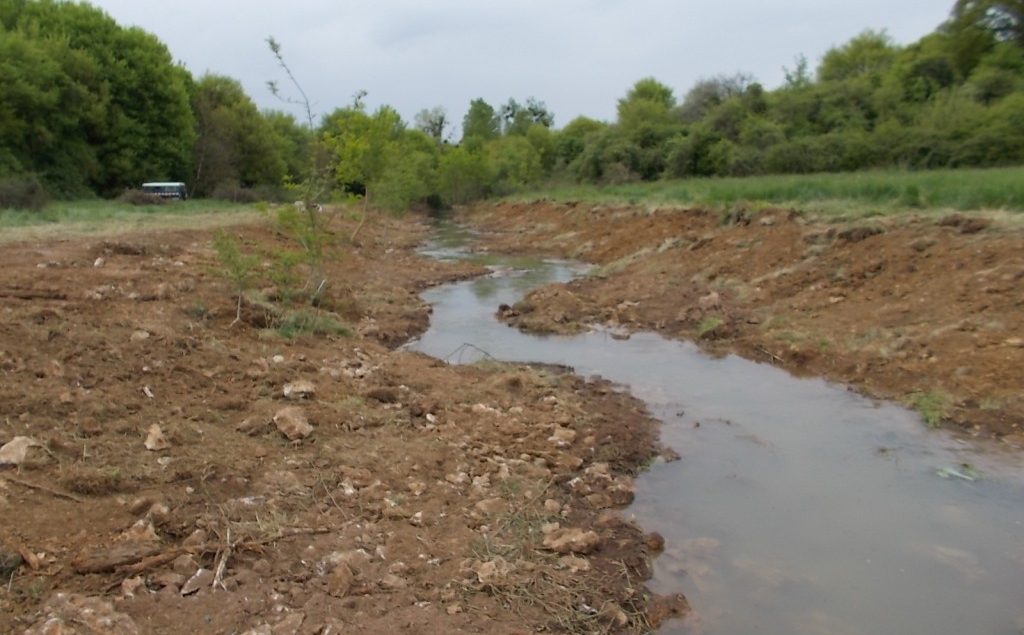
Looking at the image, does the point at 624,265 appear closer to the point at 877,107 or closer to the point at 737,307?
the point at 737,307

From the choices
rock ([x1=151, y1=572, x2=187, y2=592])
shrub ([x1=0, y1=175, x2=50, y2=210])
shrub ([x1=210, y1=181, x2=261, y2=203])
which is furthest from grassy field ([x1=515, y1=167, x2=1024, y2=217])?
shrub ([x1=210, y1=181, x2=261, y2=203])

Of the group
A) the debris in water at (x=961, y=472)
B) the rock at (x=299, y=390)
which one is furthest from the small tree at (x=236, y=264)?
the debris in water at (x=961, y=472)

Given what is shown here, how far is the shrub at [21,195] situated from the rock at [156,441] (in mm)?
20177

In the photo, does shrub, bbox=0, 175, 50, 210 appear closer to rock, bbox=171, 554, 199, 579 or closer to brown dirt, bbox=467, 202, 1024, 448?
brown dirt, bbox=467, 202, 1024, 448

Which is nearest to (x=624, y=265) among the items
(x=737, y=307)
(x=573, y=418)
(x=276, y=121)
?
(x=737, y=307)

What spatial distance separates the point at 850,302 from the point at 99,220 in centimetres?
1825

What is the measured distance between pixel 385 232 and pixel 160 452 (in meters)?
26.6

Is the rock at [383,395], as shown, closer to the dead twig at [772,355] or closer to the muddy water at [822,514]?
the muddy water at [822,514]

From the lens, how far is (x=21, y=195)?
2334 cm

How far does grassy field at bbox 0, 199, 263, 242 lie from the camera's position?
52.0 feet

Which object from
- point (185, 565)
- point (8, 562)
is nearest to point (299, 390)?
point (185, 565)

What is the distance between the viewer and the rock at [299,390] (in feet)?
24.0

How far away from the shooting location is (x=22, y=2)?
1375 inches

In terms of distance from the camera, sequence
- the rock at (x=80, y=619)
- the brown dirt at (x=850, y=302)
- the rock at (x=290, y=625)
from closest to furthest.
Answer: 1. the rock at (x=80, y=619)
2. the rock at (x=290, y=625)
3. the brown dirt at (x=850, y=302)
